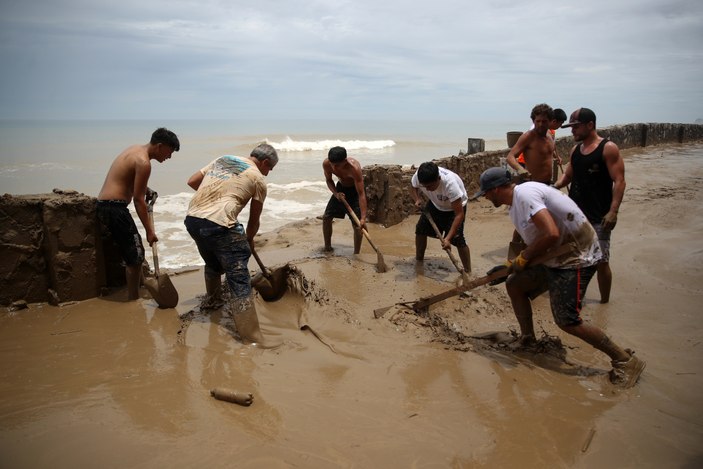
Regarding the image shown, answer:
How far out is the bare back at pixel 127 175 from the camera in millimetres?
4102

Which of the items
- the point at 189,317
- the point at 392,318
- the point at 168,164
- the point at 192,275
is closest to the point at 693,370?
the point at 392,318

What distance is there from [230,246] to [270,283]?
825 millimetres

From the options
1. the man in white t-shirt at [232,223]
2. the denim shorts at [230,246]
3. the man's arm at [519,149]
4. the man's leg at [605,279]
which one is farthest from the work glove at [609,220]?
the denim shorts at [230,246]

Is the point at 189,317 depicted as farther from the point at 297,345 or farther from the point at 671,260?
the point at 671,260

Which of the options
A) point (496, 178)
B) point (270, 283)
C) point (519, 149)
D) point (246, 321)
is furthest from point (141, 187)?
point (519, 149)

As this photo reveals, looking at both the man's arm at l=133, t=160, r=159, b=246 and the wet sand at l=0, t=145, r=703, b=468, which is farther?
the man's arm at l=133, t=160, r=159, b=246

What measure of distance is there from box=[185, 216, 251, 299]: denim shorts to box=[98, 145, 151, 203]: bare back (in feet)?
2.30

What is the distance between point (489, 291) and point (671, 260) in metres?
2.48

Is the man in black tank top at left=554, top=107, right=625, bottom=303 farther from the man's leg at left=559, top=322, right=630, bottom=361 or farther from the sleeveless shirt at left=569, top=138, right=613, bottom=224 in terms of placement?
the man's leg at left=559, top=322, right=630, bottom=361

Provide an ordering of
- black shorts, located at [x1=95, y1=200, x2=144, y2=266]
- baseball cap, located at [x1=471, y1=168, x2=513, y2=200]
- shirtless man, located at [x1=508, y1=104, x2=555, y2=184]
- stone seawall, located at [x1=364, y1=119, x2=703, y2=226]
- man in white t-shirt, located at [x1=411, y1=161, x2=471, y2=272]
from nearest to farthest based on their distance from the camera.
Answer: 1. baseball cap, located at [x1=471, y1=168, x2=513, y2=200]
2. black shorts, located at [x1=95, y1=200, x2=144, y2=266]
3. man in white t-shirt, located at [x1=411, y1=161, x2=471, y2=272]
4. shirtless man, located at [x1=508, y1=104, x2=555, y2=184]
5. stone seawall, located at [x1=364, y1=119, x2=703, y2=226]

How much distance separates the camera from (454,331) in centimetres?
392

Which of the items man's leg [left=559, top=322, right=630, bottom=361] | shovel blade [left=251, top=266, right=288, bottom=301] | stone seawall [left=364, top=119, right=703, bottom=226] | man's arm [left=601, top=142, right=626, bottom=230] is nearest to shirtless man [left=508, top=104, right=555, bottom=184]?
man's arm [left=601, top=142, right=626, bottom=230]

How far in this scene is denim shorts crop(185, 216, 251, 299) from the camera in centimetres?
368

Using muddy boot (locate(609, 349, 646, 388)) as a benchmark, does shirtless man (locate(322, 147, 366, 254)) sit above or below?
above
